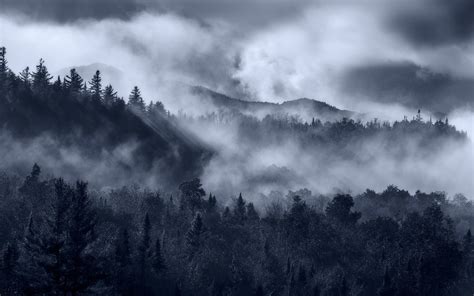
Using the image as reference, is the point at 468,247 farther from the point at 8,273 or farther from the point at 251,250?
the point at 8,273

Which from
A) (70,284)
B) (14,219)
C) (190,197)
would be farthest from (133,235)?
(70,284)

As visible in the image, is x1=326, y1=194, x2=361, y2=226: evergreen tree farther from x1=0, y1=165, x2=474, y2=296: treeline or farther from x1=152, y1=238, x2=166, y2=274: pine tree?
x1=152, y1=238, x2=166, y2=274: pine tree

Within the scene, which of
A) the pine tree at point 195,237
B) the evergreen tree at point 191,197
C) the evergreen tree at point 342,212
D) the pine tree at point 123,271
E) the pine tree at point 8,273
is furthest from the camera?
the evergreen tree at point 191,197

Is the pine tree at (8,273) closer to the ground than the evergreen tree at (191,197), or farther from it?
closer to the ground

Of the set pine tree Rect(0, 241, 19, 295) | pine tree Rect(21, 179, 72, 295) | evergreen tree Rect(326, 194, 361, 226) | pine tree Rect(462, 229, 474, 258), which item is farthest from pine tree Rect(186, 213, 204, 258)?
pine tree Rect(21, 179, 72, 295)

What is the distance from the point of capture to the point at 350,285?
399ft

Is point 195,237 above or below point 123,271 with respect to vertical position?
above

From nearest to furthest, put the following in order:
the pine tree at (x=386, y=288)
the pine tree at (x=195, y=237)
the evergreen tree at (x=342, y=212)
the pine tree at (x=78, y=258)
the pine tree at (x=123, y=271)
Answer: the pine tree at (x=78, y=258)
the pine tree at (x=123, y=271)
the pine tree at (x=386, y=288)
the pine tree at (x=195, y=237)
the evergreen tree at (x=342, y=212)

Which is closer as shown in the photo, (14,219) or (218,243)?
(14,219)

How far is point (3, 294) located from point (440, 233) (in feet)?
303

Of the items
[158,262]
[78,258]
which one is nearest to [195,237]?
[158,262]

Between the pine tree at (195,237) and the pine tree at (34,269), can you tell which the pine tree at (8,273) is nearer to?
the pine tree at (195,237)

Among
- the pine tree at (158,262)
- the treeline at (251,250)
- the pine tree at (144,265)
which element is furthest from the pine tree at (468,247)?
the pine tree at (144,265)

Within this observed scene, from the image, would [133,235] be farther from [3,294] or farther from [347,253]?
[347,253]
